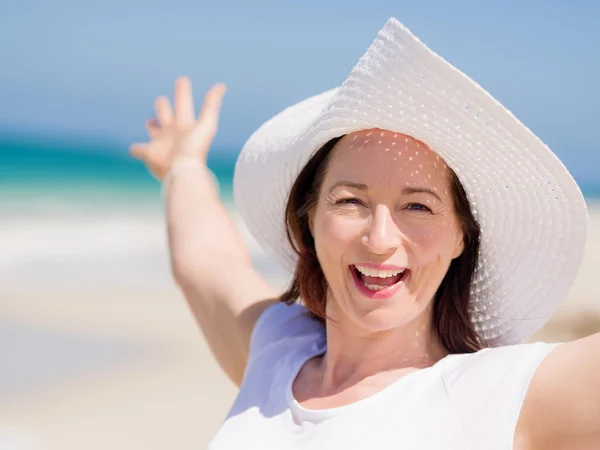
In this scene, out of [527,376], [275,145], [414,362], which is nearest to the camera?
[527,376]

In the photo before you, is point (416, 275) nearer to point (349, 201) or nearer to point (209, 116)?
point (349, 201)

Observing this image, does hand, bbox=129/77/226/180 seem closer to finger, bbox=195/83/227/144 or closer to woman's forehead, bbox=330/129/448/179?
finger, bbox=195/83/227/144

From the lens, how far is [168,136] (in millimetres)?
3389

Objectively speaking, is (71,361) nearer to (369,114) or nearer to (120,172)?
(369,114)

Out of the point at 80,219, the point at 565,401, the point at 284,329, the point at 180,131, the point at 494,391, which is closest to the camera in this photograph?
the point at 565,401

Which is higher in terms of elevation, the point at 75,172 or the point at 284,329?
the point at 75,172

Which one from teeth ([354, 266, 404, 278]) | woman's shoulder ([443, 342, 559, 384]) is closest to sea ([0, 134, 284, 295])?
teeth ([354, 266, 404, 278])

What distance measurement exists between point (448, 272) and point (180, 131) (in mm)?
1458

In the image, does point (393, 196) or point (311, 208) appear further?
point (311, 208)

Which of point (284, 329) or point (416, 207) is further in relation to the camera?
point (284, 329)

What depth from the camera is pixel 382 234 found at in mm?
1984

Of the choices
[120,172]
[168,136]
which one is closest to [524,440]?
[168,136]

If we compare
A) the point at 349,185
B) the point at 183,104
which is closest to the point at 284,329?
the point at 349,185

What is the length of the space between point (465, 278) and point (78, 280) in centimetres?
972
